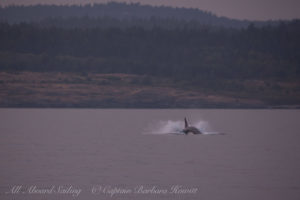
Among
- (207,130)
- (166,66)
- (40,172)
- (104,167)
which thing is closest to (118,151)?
(104,167)

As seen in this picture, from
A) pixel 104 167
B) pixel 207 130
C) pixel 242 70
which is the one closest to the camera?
pixel 104 167

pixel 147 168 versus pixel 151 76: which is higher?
pixel 151 76

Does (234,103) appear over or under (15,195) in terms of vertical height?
over

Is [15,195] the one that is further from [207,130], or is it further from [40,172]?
[207,130]

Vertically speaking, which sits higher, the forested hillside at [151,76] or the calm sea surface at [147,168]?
the forested hillside at [151,76]

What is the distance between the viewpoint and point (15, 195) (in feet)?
93.0

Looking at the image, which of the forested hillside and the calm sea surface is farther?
the forested hillside

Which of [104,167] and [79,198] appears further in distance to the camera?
[104,167]

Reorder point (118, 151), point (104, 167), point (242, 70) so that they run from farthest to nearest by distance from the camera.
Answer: point (242, 70)
point (118, 151)
point (104, 167)

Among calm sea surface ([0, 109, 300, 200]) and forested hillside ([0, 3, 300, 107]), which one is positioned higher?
forested hillside ([0, 3, 300, 107])

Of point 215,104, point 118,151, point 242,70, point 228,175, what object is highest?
point 242,70

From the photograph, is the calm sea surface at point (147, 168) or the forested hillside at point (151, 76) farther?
the forested hillside at point (151, 76)

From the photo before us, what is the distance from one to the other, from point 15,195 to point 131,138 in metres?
27.6

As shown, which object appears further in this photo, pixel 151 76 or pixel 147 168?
pixel 151 76
